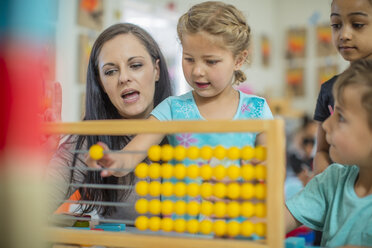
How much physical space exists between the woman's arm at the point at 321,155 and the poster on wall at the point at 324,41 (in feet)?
15.7

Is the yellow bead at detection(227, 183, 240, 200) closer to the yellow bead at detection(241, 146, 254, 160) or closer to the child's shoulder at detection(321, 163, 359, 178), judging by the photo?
the yellow bead at detection(241, 146, 254, 160)

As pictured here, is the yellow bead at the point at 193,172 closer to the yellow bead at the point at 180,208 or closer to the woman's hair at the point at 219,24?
the yellow bead at the point at 180,208

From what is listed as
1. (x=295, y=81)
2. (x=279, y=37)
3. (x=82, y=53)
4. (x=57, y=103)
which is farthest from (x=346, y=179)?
(x=279, y=37)

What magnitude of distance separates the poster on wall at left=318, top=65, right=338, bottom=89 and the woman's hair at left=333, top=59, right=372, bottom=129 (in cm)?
503

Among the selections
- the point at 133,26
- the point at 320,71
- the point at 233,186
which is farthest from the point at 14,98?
the point at 320,71

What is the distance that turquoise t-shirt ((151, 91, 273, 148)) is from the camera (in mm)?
1192

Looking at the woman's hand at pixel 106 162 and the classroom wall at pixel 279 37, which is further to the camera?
the classroom wall at pixel 279 37

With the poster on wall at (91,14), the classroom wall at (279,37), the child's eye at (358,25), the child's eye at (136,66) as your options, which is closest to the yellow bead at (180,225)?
the child's eye at (136,66)

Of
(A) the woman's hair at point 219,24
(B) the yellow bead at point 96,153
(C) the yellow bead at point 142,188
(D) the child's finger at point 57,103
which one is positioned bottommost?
(C) the yellow bead at point 142,188

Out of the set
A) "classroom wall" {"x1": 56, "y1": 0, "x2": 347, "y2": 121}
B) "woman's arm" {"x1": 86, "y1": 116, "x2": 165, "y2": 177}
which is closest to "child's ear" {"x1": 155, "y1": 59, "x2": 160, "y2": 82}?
"woman's arm" {"x1": 86, "y1": 116, "x2": 165, "y2": 177}

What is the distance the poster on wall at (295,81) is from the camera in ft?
20.0

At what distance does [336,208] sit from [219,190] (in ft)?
0.97

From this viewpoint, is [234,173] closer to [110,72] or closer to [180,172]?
[180,172]

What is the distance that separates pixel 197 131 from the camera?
929 millimetres
